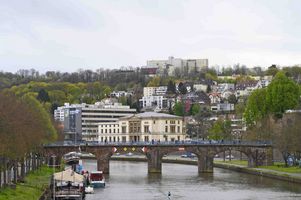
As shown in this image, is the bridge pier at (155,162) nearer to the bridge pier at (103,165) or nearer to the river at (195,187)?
the river at (195,187)

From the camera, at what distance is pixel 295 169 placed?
119438 mm

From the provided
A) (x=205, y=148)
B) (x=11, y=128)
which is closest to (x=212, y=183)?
(x=205, y=148)

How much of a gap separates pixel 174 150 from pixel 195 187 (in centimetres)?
3398

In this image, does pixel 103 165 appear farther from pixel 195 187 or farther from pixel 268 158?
pixel 195 187

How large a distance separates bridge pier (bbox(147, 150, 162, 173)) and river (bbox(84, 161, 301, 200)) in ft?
18.5

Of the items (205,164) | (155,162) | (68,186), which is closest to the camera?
(68,186)

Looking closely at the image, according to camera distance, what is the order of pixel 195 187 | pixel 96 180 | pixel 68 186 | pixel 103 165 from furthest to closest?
pixel 103 165
pixel 96 180
pixel 195 187
pixel 68 186


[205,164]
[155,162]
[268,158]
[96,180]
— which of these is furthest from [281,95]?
[96,180]

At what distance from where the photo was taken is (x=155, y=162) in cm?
13375

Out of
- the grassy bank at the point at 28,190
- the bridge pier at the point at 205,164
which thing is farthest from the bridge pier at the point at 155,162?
the grassy bank at the point at 28,190

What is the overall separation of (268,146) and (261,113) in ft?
73.6

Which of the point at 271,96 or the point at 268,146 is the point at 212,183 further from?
the point at 271,96

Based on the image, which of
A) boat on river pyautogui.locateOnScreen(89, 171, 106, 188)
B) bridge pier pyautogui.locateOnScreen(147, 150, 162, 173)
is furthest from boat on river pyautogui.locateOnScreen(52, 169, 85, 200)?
bridge pier pyautogui.locateOnScreen(147, 150, 162, 173)

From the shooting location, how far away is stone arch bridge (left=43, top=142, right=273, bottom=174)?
442 ft
